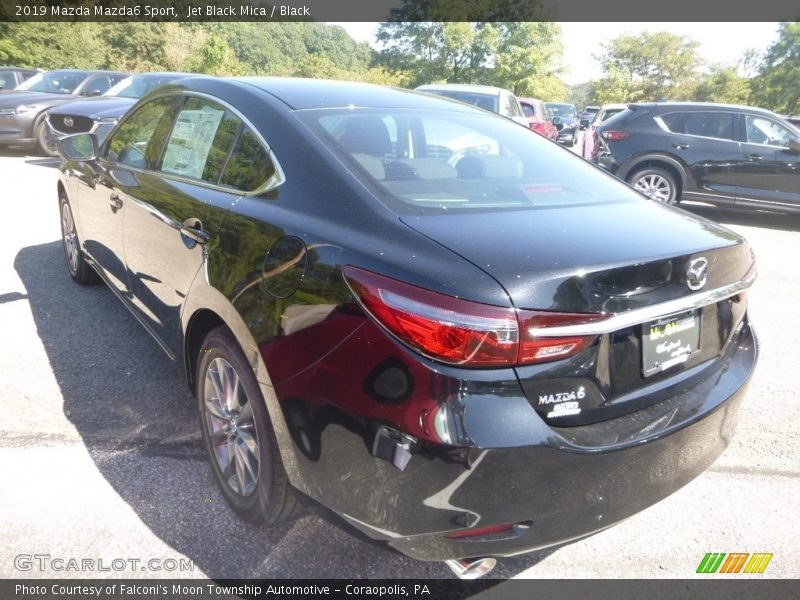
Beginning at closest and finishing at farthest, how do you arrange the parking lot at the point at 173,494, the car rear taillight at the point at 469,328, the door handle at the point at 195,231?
the car rear taillight at the point at 469,328 < the parking lot at the point at 173,494 < the door handle at the point at 195,231

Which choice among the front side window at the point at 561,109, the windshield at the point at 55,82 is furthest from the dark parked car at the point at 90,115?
the front side window at the point at 561,109

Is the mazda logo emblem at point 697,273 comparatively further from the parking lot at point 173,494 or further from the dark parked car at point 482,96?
the dark parked car at point 482,96

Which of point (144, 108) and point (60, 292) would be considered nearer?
point (144, 108)

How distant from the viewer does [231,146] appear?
262cm

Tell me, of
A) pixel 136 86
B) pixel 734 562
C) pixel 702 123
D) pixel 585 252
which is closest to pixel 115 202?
pixel 585 252

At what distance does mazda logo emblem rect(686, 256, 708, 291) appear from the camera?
1.92 m

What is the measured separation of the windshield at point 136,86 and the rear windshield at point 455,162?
33.8 ft

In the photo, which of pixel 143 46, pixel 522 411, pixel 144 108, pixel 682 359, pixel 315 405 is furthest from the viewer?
pixel 143 46

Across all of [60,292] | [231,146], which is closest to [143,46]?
[60,292]

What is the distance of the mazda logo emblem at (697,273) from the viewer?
192cm

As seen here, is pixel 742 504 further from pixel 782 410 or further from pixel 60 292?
pixel 60 292

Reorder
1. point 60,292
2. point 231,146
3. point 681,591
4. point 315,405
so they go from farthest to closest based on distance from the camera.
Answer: point 60,292 → point 231,146 → point 681,591 → point 315,405

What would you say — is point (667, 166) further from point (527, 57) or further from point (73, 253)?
point (527, 57)

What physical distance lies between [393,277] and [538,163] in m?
1.30
